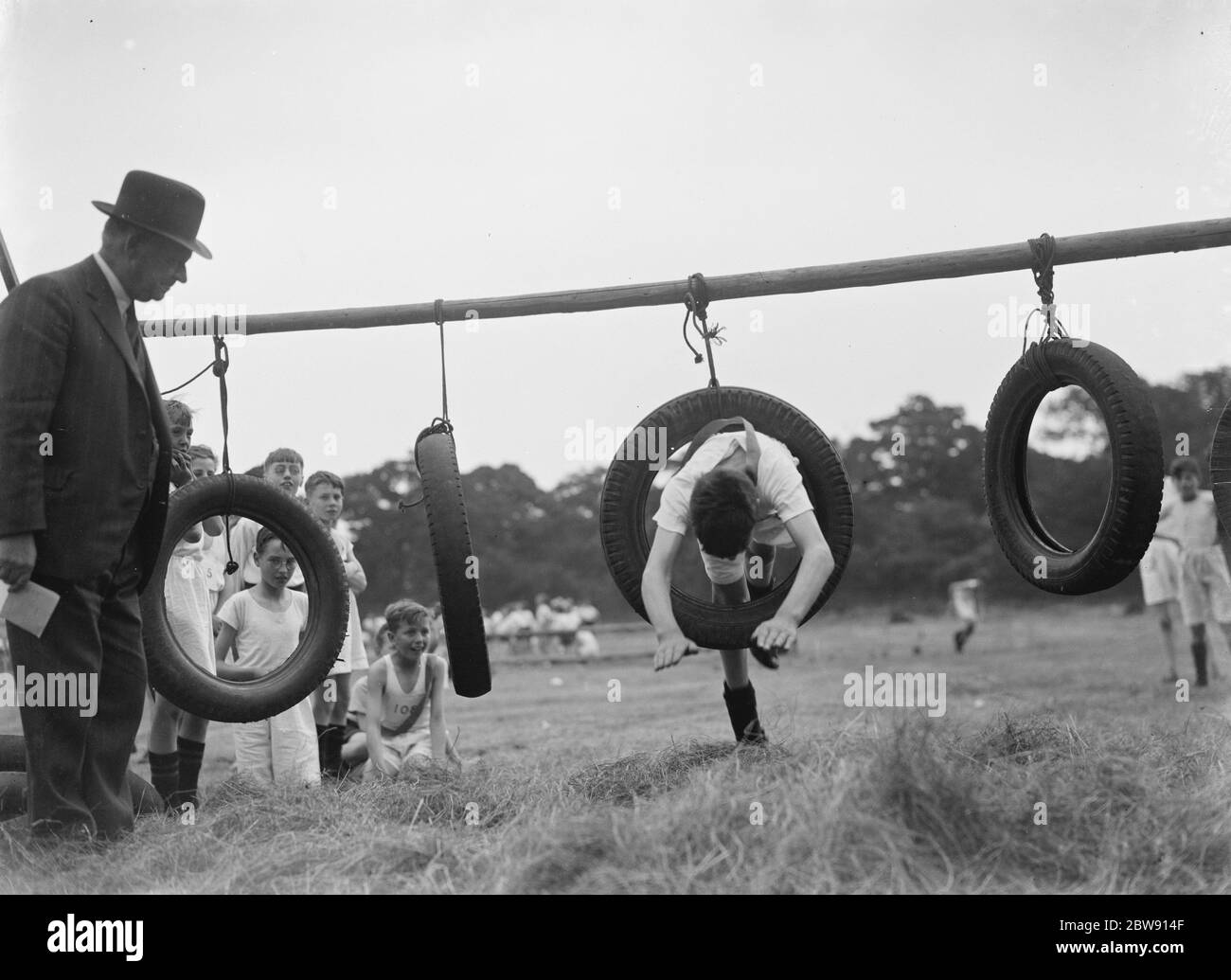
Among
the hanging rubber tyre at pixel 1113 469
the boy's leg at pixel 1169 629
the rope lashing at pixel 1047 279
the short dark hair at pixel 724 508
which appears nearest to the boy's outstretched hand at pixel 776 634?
the short dark hair at pixel 724 508

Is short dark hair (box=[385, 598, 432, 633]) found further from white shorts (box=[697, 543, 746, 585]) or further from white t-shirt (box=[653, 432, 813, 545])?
white t-shirt (box=[653, 432, 813, 545])

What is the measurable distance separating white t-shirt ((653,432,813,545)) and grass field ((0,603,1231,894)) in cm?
86

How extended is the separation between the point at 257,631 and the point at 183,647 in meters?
0.37

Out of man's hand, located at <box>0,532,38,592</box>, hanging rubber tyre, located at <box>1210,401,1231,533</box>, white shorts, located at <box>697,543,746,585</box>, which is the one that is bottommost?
white shorts, located at <box>697,543,746,585</box>

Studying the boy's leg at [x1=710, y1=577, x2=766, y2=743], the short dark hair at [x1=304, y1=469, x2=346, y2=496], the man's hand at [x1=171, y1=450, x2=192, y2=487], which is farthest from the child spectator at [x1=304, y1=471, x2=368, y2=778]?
the boy's leg at [x1=710, y1=577, x2=766, y2=743]

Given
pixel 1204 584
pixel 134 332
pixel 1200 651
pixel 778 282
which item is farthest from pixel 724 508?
pixel 1200 651

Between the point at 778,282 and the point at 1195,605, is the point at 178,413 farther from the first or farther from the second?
the point at 1195,605

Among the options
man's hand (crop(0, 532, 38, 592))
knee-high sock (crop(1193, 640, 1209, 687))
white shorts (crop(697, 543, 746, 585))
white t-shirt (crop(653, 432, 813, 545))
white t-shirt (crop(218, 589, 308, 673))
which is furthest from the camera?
knee-high sock (crop(1193, 640, 1209, 687))

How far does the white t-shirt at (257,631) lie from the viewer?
229 inches

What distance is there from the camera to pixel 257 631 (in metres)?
5.82

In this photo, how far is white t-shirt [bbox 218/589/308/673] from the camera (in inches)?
229
